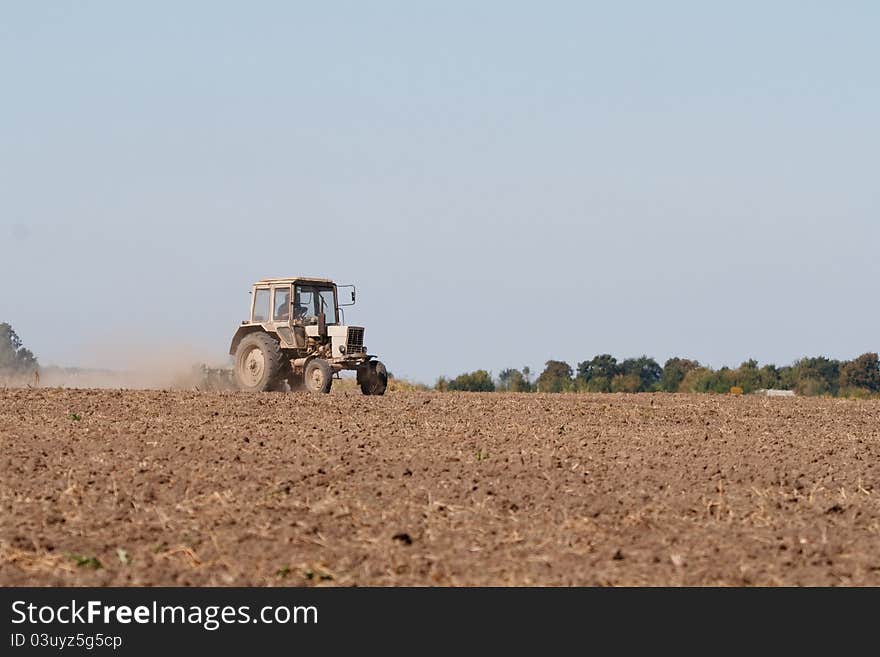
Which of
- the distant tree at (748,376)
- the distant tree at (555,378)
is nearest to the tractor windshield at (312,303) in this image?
the distant tree at (555,378)

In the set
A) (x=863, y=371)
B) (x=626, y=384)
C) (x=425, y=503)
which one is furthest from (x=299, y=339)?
(x=863, y=371)

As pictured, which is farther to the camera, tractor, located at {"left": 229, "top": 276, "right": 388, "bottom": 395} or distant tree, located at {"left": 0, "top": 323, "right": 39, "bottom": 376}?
distant tree, located at {"left": 0, "top": 323, "right": 39, "bottom": 376}

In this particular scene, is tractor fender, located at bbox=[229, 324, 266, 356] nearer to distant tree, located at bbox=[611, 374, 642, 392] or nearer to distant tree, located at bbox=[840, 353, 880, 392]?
distant tree, located at bbox=[611, 374, 642, 392]

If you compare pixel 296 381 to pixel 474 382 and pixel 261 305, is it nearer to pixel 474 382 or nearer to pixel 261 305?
pixel 261 305

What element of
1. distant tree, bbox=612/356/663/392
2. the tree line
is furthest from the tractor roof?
distant tree, bbox=612/356/663/392

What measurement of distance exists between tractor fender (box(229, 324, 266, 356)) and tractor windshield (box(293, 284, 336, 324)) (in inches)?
37.5

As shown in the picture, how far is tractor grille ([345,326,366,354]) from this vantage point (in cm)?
2383

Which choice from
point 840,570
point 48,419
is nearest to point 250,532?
point 840,570

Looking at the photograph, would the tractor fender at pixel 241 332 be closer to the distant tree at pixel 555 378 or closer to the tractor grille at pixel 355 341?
the tractor grille at pixel 355 341

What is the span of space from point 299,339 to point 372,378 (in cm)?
169

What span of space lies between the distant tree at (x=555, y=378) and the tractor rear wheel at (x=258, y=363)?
13750 millimetres

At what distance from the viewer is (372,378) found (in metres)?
24.6

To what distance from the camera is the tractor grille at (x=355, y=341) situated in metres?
23.8

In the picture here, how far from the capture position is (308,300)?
80.1 ft
